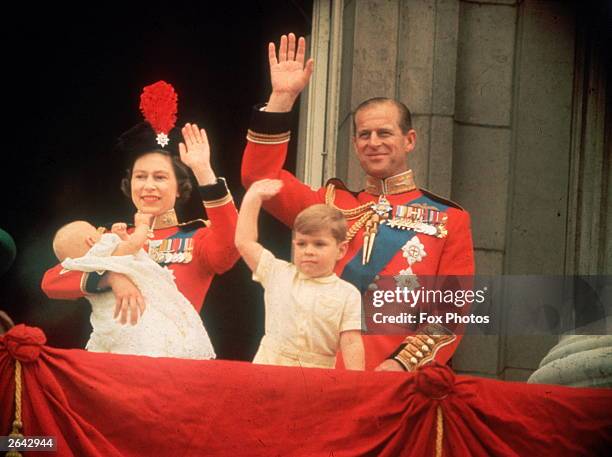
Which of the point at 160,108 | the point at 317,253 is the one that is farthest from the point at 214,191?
the point at 317,253

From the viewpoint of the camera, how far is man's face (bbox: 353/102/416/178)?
11500 mm

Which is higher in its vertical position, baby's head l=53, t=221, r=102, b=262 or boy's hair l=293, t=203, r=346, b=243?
boy's hair l=293, t=203, r=346, b=243

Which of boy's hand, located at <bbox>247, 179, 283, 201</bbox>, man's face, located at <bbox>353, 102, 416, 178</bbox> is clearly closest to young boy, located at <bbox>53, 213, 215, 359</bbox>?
boy's hand, located at <bbox>247, 179, 283, 201</bbox>

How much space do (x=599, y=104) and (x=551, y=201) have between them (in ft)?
2.53

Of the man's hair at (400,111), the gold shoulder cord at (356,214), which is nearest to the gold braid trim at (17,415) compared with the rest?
the gold shoulder cord at (356,214)

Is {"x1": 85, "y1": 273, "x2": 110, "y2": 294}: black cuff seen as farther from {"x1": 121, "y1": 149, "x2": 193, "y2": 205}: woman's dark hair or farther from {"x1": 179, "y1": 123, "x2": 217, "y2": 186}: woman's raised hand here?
{"x1": 179, "y1": 123, "x2": 217, "y2": 186}: woman's raised hand

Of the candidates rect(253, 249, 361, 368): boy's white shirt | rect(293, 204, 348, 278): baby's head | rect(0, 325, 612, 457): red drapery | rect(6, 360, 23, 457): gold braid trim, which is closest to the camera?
rect(6, 360, 23, 457): gold braid trim

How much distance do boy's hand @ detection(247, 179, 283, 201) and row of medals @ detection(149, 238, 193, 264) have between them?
20.0 inches

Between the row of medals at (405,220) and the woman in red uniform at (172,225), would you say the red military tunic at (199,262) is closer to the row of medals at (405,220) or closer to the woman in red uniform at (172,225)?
the woman in red uniform at (172,225)

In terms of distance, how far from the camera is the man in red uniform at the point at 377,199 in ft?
37.2

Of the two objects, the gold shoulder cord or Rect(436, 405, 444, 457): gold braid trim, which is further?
the gold shoulder cord

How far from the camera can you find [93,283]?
11.4m

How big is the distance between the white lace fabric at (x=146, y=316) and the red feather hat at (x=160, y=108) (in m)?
0.74

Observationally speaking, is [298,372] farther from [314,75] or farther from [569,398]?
[314,75]
